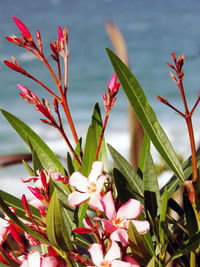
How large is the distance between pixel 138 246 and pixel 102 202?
7 cm

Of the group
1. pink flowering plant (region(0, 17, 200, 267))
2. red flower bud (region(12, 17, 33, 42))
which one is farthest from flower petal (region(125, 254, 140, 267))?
red flower bud (region(12, 17, 33, 42))

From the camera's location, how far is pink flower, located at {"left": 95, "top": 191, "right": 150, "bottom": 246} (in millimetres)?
455

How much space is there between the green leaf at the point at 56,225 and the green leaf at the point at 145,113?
0.18 m

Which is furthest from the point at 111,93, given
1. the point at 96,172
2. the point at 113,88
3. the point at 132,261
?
the point at 132,261

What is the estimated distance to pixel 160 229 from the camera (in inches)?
18.7

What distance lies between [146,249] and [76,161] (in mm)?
178

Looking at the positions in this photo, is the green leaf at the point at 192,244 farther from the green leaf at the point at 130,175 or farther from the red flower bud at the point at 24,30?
the red flower bud at the point at 24,30

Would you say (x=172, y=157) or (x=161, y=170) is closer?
(x=172, y=157)

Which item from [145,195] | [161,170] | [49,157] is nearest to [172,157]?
[145,195]

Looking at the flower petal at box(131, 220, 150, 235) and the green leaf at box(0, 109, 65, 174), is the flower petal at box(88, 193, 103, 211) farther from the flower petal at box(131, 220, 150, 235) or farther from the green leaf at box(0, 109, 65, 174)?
the green leaf at box(0, 109, 65, 174)

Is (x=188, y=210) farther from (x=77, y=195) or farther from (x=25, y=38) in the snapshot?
(x=25, y=38)

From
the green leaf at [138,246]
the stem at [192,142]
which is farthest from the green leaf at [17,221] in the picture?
the stem at [192,142]

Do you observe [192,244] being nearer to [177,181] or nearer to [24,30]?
[177,181]

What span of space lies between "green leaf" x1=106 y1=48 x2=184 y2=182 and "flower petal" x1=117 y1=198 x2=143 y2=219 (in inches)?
4.6
